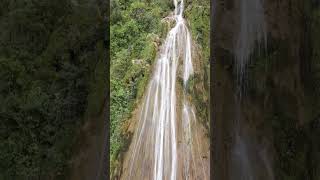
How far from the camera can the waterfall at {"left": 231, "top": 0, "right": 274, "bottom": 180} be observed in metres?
4.62

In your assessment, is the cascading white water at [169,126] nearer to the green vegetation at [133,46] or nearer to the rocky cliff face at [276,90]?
the green vegetation at [133,46]

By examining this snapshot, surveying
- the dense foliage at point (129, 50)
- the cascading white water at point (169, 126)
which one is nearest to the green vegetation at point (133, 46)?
the dense foliage at point (129, 50)

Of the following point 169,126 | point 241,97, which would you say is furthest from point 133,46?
point 241,97

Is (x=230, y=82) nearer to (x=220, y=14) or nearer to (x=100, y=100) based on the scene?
(x=220, y=14)

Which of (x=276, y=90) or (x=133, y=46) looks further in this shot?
(x=276, y=90)

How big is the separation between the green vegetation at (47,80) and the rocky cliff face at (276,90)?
133 cm

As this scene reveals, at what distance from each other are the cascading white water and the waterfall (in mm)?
435

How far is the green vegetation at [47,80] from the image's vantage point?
454 centimetres

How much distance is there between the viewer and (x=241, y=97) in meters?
4.67

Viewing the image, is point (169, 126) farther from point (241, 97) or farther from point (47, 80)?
point (47, 80)

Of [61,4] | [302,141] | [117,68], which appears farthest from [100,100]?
[302,141]

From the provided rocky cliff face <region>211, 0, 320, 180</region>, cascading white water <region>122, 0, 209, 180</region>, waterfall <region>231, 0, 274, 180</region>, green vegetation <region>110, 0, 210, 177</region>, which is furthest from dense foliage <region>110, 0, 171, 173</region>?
waterfall <region>231, 0, 274, 180</region>

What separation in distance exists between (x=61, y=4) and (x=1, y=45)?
0.81 metres

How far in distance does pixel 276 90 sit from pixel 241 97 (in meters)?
0.40
